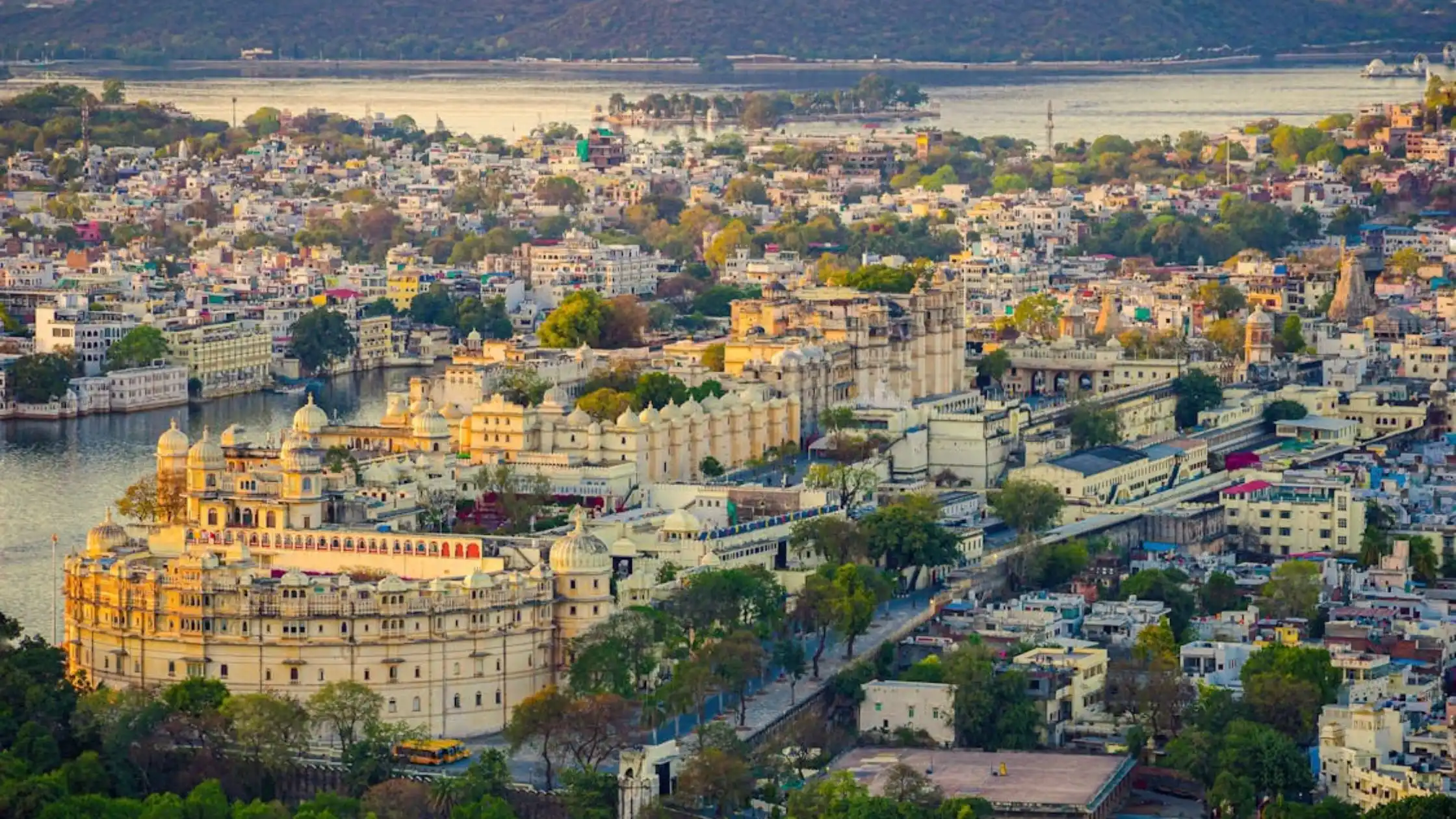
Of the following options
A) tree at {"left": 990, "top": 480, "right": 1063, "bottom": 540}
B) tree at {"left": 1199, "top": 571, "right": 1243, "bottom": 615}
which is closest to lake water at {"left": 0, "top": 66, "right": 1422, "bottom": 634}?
tree at {"left": 990, "top": 480, "right": 1063, "bottom": 540}

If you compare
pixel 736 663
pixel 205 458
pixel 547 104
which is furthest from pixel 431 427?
pixel 547 104

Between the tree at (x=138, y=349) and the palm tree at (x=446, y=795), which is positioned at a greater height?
the tree at (x=138, y=349)

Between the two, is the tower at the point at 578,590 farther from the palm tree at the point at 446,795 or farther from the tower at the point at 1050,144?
the tower at the point at 1050,144

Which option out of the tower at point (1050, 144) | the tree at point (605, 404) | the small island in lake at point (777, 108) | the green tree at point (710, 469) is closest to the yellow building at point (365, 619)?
the green tree at point (710, 469)

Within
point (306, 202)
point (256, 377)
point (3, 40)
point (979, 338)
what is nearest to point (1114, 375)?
point (979, 338)

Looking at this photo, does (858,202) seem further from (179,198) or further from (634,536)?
(634,536)

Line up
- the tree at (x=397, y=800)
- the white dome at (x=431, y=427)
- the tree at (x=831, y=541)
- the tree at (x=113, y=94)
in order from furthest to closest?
the tree at (x=113, y=94) → the white dome at (x=431, y=427) → the tree at (x=831, y=541) → the tree at (x=397, y=800)

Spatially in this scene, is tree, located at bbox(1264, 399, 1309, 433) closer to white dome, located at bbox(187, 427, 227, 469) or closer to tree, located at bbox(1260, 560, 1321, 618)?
tree, located at bbox(1260, 560, 1321, 618)
